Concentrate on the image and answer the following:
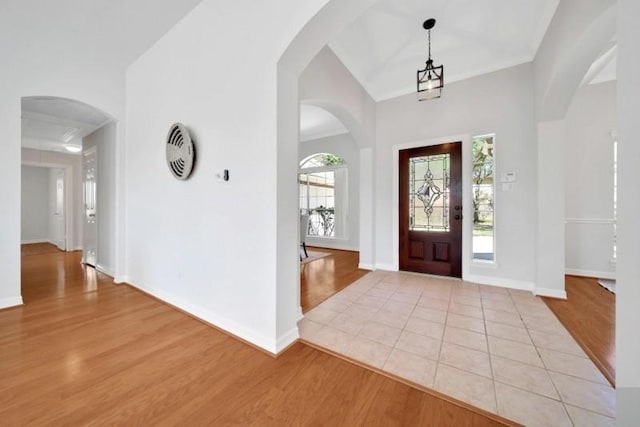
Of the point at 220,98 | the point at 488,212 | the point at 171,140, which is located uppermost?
the point at 220,98

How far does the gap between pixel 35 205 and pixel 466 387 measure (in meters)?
10.6

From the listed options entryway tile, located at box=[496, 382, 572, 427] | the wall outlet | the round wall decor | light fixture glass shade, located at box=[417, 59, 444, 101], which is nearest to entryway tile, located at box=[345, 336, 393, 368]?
entryway tile, located at box=[496, 382, 572, 427]

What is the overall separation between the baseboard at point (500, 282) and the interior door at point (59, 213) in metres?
8.77

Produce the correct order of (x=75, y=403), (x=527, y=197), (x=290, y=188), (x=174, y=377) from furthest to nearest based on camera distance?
(x=527, y=197) < (x=290, y=188) < (x=174, y=377) < (x=75, y=403)

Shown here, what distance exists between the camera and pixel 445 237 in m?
3.64

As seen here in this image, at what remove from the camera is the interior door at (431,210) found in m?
3.54

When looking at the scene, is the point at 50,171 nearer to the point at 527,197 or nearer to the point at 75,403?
the point at 75,403

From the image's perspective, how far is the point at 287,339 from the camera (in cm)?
184

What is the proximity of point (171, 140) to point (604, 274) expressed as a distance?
5.96 meters

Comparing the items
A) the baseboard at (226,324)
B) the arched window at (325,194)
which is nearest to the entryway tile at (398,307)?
the baseboard at (226,324)

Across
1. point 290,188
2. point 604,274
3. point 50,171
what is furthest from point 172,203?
point 50,171

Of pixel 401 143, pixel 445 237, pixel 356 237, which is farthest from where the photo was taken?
pixel 356 237

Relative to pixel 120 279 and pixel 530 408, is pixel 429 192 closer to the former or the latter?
pixel 530 408

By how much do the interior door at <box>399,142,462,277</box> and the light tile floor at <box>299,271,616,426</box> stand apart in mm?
737
